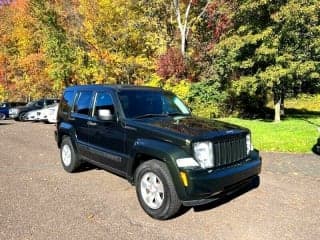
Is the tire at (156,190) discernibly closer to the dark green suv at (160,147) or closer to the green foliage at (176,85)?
the dark green suv at (160,147)

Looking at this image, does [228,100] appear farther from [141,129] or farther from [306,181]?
[141,129]

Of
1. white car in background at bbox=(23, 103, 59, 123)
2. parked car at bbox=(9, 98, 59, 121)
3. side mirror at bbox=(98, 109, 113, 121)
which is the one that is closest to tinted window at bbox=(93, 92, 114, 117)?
side mirror at bbox=(98, 109, 113, 121)

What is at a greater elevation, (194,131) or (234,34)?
(234,34)

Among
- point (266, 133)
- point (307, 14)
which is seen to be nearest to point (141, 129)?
point (266, 133)

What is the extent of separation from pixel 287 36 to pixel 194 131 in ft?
37.9

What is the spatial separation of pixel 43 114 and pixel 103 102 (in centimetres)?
1862

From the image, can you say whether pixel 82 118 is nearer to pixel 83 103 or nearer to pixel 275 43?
pixel 83 103

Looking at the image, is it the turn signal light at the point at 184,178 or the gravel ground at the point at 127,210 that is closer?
the gravel ground at the point at 127,210

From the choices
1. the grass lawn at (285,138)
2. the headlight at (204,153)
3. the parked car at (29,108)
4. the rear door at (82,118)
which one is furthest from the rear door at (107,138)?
the parked car at (29,108)

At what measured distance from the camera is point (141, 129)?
19.4ft

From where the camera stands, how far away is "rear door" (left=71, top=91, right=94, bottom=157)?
24.3 ft

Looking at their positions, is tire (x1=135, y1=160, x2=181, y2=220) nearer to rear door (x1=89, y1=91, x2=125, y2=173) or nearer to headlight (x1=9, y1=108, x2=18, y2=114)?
rear door (x1=89, y1=91, x2=125, y2=173)

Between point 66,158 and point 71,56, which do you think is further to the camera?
point 71,56

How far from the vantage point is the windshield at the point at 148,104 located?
6.54 m
